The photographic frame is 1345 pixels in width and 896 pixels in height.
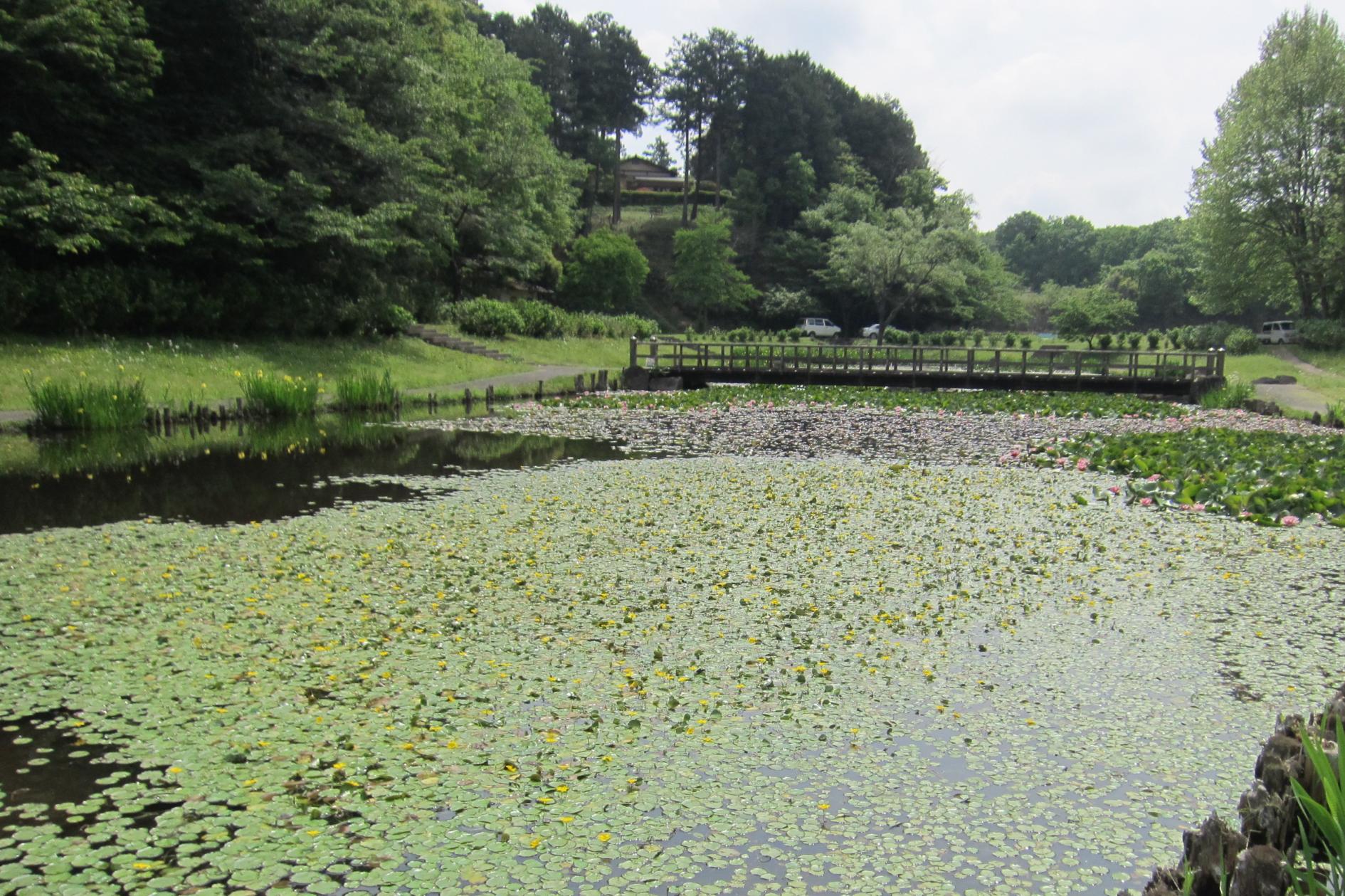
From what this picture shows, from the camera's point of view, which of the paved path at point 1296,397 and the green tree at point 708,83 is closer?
the paved path at point 1296,397

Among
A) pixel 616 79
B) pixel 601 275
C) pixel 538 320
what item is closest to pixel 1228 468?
pixel 538 320

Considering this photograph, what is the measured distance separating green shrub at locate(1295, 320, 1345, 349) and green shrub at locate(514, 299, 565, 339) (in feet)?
109

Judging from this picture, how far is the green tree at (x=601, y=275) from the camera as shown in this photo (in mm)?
57469

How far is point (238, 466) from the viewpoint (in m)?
14.6

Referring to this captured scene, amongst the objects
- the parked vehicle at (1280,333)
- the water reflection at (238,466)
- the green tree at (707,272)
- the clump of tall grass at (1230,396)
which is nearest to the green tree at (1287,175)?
the parked vehicle at (1280,333)

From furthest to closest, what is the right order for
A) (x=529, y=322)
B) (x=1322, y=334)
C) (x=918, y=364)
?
1. (x=1322, y=334)
2. (x=529, y=322)
3. (x=918, y=364)

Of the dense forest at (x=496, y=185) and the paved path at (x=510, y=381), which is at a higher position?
the dense forest at (x=496, y=185)

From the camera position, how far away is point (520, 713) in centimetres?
545

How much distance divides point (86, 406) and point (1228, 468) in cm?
1917

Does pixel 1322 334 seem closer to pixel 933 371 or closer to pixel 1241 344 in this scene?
pixel 1241 344

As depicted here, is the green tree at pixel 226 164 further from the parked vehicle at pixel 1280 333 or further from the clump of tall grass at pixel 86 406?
the parked vehicle at pixel 1280 333

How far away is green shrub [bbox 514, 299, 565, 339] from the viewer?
41188 millimetres

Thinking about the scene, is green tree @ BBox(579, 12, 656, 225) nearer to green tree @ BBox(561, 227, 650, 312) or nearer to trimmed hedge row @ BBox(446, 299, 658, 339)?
green tree @ BBox(561, 227, 650, 312)

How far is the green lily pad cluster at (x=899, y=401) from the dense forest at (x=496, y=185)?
10.0m
